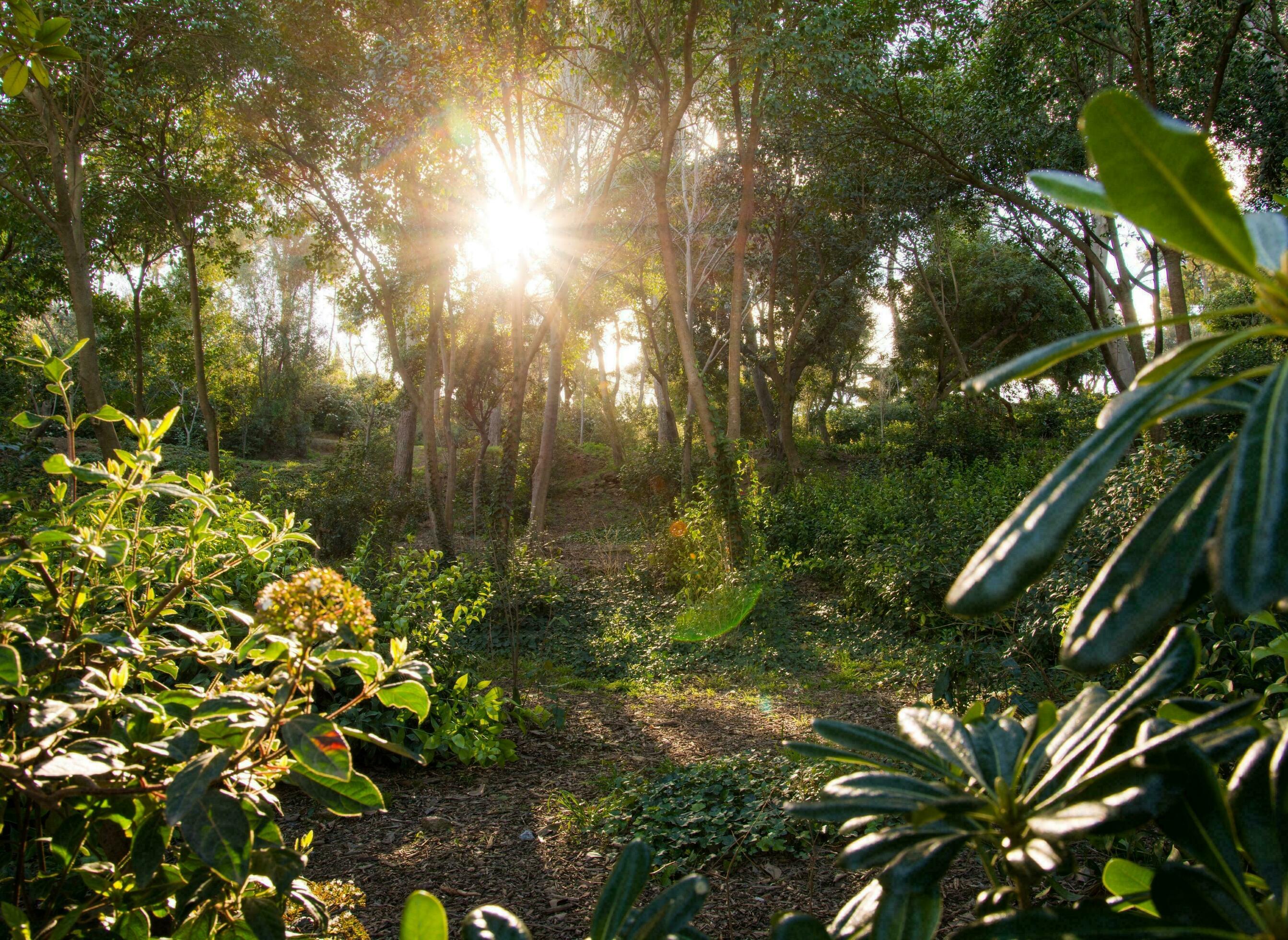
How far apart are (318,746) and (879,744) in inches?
22.1

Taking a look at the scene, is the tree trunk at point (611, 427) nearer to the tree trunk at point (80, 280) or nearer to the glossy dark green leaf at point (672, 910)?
the tree trunk at point (80, 280)

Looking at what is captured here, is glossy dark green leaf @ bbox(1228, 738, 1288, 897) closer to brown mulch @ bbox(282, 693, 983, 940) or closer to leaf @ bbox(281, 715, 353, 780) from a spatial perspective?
leaf @ bbox(281, 715, 353, 780)

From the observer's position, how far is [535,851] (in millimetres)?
2867

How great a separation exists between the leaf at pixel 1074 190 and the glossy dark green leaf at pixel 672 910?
1.87 ft

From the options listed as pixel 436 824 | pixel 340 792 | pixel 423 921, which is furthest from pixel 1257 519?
pixel 436 824

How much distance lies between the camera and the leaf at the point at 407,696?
958 mm

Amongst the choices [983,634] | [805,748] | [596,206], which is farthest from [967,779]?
[596,206]

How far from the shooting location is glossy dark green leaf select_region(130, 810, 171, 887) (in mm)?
873

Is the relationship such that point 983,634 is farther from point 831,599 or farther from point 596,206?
point 596,206

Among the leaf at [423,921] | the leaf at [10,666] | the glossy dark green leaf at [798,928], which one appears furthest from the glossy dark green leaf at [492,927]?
the leaf at [10,666]

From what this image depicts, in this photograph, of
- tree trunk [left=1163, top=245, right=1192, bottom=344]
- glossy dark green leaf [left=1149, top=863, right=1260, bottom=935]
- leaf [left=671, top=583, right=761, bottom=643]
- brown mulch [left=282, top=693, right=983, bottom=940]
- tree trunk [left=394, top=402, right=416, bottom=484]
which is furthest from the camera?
tree trunk [left=394, top=402, right=416, bottom=484]

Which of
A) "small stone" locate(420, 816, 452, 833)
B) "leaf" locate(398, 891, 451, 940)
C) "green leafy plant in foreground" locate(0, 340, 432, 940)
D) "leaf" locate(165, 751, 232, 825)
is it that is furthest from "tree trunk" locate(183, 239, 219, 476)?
"leaf" locate(398, 891, 451, 940)

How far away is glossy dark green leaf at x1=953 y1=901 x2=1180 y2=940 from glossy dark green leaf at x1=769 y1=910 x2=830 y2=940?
0.40 ft

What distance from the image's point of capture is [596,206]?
15211 mm
